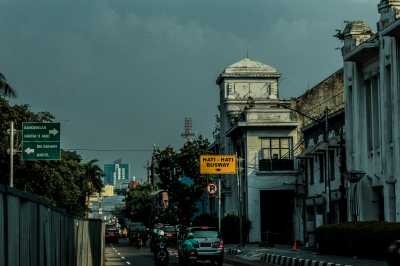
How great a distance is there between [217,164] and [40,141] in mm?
18813

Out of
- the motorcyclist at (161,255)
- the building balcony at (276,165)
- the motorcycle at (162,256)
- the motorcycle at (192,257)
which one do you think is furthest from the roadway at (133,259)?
the building balcony at (276,165)

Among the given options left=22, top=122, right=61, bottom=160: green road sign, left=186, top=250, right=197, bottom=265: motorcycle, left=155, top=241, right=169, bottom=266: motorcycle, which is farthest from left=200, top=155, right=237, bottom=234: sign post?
left=155, top=241, right=169, bottom=266: motorcycle

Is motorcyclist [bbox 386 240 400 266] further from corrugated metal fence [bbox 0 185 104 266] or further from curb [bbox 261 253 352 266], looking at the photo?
curb [bbox 261 253 352 266]

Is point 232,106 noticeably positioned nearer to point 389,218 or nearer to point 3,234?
point 389,218

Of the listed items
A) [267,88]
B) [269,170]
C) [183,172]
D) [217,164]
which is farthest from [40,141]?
[267,88]

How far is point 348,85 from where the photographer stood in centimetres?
4962

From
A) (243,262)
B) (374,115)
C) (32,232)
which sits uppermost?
(374,115)

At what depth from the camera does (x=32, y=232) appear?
36.1 feet

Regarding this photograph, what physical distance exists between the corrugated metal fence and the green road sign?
Result: 25941mm

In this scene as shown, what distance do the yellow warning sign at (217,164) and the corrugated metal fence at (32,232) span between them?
4173cm

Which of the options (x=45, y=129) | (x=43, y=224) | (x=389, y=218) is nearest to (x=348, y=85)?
(x=389, y=218)

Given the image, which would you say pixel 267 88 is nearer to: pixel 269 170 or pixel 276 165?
pixel 276 165

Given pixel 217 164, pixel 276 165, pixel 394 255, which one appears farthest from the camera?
pixel 276 165

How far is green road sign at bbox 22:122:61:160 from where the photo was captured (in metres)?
43.4
